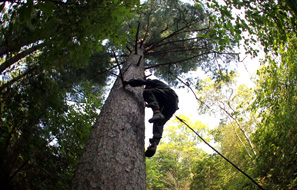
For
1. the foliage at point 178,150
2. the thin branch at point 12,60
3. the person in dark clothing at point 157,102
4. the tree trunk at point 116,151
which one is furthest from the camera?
the foliage at point 178,150

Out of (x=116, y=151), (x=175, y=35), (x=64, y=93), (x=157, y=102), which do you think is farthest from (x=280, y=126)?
(x=175, y=35)

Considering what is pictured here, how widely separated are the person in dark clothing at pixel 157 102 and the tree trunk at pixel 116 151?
18 centimetres

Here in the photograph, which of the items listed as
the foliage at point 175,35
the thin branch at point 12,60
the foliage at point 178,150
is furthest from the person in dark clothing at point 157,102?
the foliage at point 178,150

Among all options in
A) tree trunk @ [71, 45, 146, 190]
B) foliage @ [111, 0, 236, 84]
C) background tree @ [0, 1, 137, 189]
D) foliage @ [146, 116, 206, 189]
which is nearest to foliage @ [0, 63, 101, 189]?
background tree @ [0, 1, 137, 189]

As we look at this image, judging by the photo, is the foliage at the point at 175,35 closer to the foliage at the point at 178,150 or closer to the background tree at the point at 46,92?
the background tree at the point at 46,92

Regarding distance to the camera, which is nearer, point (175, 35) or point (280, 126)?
point (280, 126)

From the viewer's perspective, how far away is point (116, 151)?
5.69 ft

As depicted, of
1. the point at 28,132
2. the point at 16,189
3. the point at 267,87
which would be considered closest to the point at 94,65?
the point at 28,132

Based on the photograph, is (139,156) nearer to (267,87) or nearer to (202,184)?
(267,87)

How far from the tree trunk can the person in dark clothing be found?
0.58ft

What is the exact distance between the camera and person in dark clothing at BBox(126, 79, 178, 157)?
2500 mm

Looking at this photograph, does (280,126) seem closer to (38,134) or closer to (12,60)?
(38,134)

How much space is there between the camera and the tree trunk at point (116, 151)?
4.82 feet

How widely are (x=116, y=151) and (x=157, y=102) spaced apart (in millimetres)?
1105
